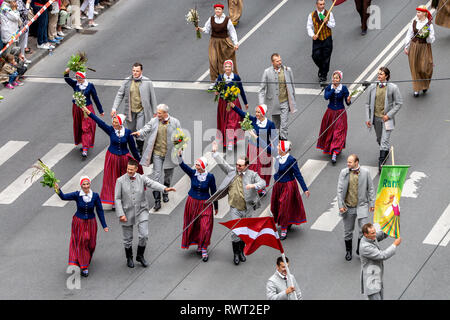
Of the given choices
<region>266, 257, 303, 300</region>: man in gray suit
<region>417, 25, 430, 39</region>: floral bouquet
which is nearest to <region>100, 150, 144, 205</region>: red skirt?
<region>266, 257, 303, 300</region>: man in gray suit

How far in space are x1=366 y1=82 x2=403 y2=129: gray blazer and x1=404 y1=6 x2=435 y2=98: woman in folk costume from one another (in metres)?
2.55

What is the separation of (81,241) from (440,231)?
251 inches

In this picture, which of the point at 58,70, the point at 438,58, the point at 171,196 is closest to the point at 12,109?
the point at 58,70

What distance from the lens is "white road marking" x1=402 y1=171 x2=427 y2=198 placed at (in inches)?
922

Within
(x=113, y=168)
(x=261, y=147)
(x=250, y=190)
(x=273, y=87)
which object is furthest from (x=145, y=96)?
(x=250, y=190)

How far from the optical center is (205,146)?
84.6 feet

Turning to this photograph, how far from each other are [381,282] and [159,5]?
1519cm

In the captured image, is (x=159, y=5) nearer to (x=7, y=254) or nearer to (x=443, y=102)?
(x=443, y=102)

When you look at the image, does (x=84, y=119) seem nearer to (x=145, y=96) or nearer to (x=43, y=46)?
(x=145, y=96)

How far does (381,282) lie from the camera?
62.5ft

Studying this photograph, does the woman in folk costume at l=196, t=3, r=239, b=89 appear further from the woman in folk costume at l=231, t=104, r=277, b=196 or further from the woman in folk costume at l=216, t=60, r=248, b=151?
the woman in folk costume at l=231, t=104, r=277, b=196

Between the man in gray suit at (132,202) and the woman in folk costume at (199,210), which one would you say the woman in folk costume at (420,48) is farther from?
the man in gray suit at (132,202)

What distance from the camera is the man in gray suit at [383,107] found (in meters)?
24.0

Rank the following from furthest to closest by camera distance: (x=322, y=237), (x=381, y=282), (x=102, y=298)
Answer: (x=322, y=237), (x=102, y=298), (x=381, y=282)
